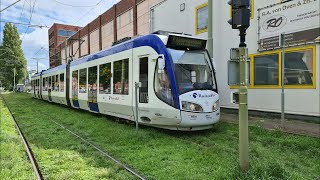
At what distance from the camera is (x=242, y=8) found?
5129 millimetres

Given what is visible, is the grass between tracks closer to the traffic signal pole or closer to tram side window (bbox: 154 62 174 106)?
the traffic signal pole

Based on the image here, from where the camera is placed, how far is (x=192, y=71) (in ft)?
31.2

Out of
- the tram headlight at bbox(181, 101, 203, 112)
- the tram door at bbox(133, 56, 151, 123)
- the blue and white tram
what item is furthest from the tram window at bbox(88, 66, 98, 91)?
the tram headlight at bbox(181, 101, 203, 112)

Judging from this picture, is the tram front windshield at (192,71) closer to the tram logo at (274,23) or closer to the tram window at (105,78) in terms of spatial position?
the tram window at (105,78)

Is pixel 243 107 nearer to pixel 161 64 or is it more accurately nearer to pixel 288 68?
pixel 161 64

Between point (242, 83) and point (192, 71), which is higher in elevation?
point (192, 71)

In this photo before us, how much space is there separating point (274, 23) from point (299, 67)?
2.18 metres

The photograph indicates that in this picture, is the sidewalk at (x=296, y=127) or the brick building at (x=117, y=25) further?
the brick building at (x=117, y=25)

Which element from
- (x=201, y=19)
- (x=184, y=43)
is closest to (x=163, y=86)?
(x=184, y=43)

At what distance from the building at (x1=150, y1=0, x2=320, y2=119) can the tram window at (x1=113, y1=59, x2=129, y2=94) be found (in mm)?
3917

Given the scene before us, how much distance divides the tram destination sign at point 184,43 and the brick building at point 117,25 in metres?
13.2

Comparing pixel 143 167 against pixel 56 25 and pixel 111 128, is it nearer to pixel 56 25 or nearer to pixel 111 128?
pixel 111 128

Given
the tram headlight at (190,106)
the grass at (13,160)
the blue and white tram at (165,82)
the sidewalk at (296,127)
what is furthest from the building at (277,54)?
the grass at (13,160)

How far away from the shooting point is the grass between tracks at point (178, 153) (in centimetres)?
570
